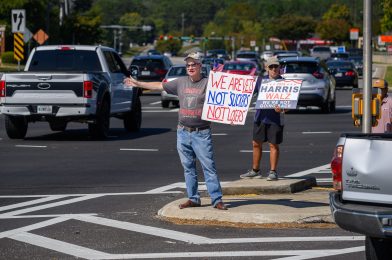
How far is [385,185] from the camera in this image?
862 centimetres

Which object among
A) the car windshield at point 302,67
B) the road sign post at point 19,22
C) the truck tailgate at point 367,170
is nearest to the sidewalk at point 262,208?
the truck tailgate at point 367,170

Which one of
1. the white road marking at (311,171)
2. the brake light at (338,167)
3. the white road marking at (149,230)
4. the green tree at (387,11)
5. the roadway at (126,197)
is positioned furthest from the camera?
the green tree at (387,11)

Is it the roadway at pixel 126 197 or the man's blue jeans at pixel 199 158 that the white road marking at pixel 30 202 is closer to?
the roadway at pixel 126 197

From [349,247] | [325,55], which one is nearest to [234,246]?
[349,247]

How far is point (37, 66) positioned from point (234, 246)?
48.1 ft

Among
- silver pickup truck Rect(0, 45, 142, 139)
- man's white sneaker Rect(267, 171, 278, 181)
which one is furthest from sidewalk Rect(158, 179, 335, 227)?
silver pickup truck Rect(0, 45, 142, 139)

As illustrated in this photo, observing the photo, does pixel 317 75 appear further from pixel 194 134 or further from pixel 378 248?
pixel 378 248

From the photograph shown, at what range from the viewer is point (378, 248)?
9359mm

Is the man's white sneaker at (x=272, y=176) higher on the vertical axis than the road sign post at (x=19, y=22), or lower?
lower

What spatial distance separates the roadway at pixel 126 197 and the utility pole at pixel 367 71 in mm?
1429

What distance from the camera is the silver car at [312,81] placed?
3300 centimetres

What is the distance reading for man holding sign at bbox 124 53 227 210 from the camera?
41.6ft

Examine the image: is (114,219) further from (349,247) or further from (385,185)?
(385,185)

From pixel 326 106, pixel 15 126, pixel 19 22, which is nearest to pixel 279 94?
pixel 15 126
